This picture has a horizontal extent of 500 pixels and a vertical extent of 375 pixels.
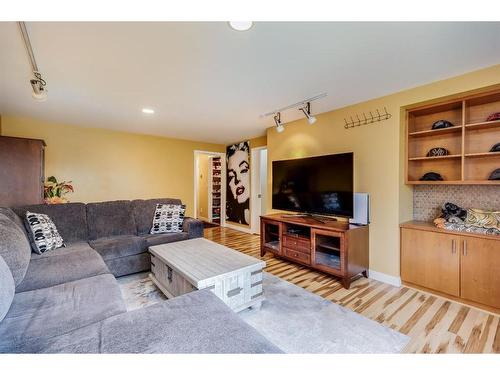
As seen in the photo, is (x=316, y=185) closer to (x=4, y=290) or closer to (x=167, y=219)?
(x=167, y=219)

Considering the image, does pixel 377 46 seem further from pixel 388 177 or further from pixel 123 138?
pixel 123 138

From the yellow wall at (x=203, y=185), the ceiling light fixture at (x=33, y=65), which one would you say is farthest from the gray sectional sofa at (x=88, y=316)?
the yellow wall at (x=203, y=185)

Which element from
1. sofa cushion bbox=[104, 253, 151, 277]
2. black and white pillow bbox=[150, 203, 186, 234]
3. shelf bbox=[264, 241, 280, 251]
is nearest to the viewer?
sofa cushion bbox=[104, 253, 151, 277]

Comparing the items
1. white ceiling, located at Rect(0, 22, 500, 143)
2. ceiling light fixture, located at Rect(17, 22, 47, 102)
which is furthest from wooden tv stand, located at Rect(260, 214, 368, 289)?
ceiling light fixture, located at Rect(17, 22, 47, 102)

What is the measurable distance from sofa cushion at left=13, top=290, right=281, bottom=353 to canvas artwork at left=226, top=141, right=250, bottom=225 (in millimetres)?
4139

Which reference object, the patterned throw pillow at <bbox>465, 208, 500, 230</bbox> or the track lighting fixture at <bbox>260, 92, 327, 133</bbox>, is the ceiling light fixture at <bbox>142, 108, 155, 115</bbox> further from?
the patterned throw pillow at <bbox>465, 208, 500, 230</bbox>

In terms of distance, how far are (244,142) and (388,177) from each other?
331 centimetres

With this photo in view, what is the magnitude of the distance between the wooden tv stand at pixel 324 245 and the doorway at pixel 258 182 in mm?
1561

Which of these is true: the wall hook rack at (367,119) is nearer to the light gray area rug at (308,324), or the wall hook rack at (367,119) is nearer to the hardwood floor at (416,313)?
the hardwood floor at (416,313)

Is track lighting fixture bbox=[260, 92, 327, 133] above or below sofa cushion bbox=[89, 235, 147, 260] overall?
above

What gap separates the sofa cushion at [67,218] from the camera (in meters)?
2.72

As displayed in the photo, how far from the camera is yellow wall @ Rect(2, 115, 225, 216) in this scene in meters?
3.67
